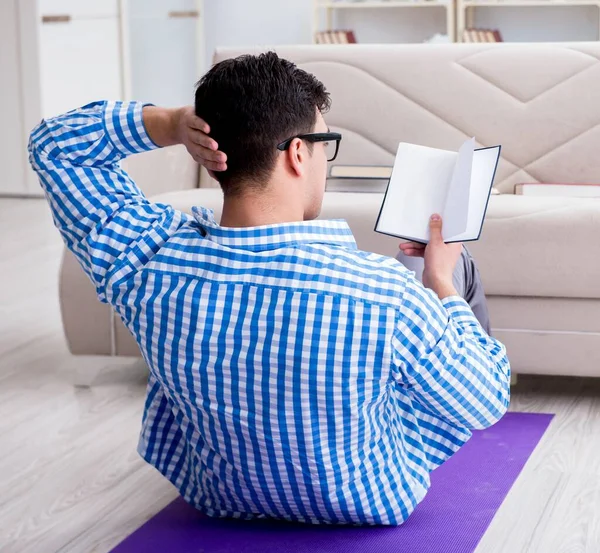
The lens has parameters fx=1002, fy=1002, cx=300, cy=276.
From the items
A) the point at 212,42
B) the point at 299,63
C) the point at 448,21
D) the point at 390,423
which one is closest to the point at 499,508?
the point at 390,423

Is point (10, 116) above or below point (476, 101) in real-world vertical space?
below

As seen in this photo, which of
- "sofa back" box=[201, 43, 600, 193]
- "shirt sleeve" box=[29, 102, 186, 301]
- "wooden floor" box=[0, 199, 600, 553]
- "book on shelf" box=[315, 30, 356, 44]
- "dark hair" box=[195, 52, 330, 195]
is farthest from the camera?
"book on shelf" box=[315, 30, 356, 44]

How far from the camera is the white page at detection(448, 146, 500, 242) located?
146 centimetres

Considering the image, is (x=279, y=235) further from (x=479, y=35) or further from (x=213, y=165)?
(x=479, y=35)

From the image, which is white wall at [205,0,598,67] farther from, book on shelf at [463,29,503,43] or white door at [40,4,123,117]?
white door at [40,4,123,117]

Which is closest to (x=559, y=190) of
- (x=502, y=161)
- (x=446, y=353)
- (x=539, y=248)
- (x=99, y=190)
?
(x=502, y=161)

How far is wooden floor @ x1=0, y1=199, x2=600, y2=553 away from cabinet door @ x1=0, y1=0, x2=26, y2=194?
3.34 meters

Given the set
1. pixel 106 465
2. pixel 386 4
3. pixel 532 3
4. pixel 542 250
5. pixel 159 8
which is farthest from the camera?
pixel 159 8

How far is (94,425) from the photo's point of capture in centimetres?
227

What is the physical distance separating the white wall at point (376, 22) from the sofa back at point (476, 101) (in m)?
3.35

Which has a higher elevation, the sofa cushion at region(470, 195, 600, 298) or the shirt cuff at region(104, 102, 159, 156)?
the shirt cuff at region(104, 102, 159, 156)

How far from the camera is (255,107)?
4.26 ft

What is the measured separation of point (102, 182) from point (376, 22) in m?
5.15

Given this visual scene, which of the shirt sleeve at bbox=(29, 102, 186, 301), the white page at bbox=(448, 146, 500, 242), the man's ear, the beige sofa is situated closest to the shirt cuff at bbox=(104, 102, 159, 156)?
the shirt sleeve at bbox=(29, 102, 186, 301)
